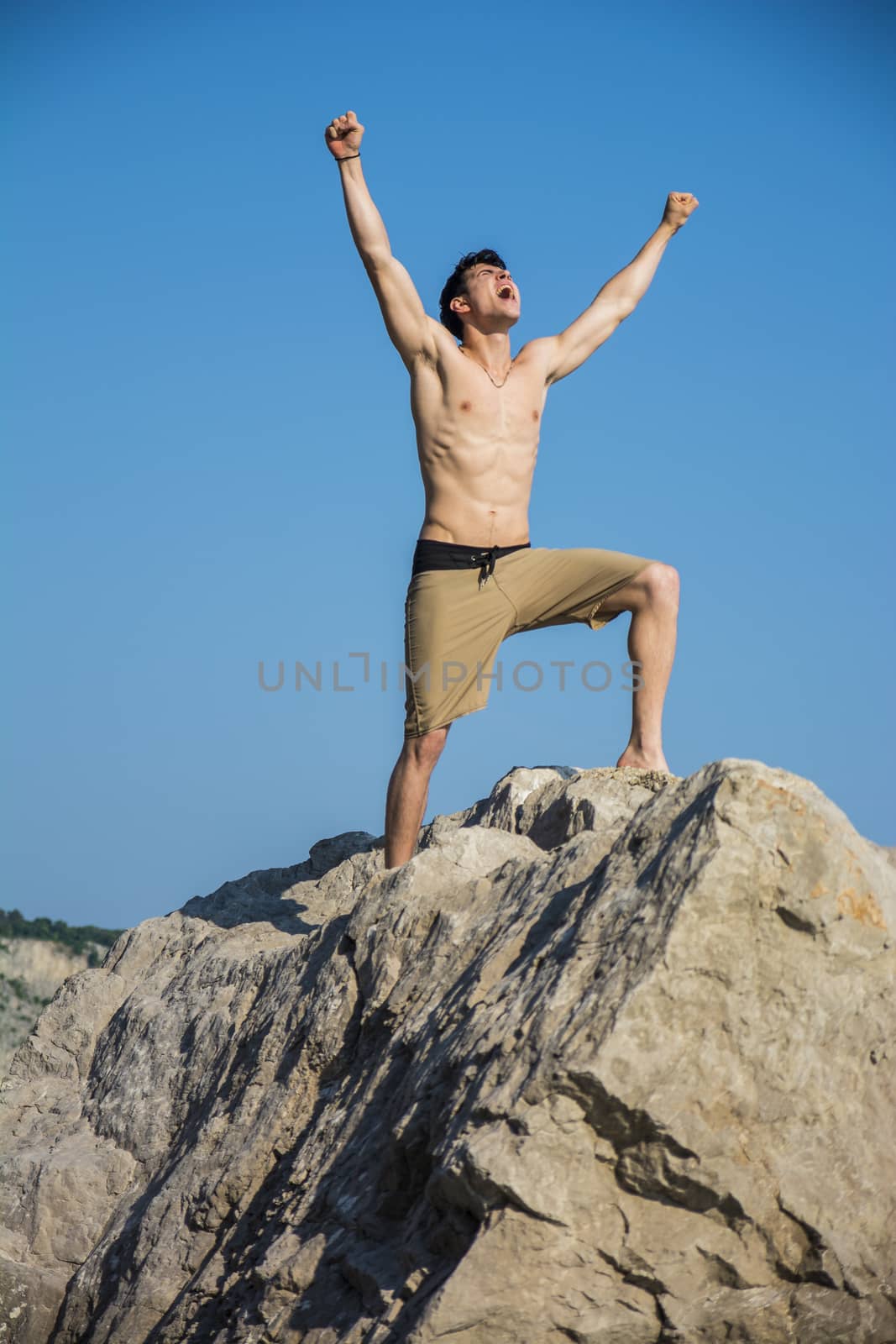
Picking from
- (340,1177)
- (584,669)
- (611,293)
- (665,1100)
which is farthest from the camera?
(611,293)

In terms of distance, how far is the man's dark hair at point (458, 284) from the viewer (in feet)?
22.2

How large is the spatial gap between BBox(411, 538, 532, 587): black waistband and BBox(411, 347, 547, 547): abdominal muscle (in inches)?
1.4

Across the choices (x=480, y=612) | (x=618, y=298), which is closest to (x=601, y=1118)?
(x=480, y=612)

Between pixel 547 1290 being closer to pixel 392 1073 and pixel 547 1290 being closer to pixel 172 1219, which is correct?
pixel 392 1073

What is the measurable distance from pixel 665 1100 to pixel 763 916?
0.53 m

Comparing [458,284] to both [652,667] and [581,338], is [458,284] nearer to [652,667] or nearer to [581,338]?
[581,338]

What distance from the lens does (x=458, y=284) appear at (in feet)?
22.2

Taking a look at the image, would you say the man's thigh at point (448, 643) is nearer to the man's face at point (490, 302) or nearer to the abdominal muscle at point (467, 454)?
the abdominal muscle at point (467, 454)

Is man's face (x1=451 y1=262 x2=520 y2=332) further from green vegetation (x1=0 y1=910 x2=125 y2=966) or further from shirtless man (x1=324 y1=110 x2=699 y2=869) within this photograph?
green vegetation (x1=0 y1=910 x2=125 y2=966)

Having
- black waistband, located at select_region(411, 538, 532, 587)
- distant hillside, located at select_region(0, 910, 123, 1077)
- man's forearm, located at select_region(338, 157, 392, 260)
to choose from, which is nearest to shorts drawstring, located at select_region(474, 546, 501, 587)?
black waistband, located at select_region(411, 538, 532, 587)

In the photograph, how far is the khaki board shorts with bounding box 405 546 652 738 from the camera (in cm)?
614

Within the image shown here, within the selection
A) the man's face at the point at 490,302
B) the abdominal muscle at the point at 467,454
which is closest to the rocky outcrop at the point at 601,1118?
the abdominal muscle at the point at 467,454

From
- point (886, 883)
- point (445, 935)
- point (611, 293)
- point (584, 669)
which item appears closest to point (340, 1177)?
point (445, 935)

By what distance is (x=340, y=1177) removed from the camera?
13.7 feet
